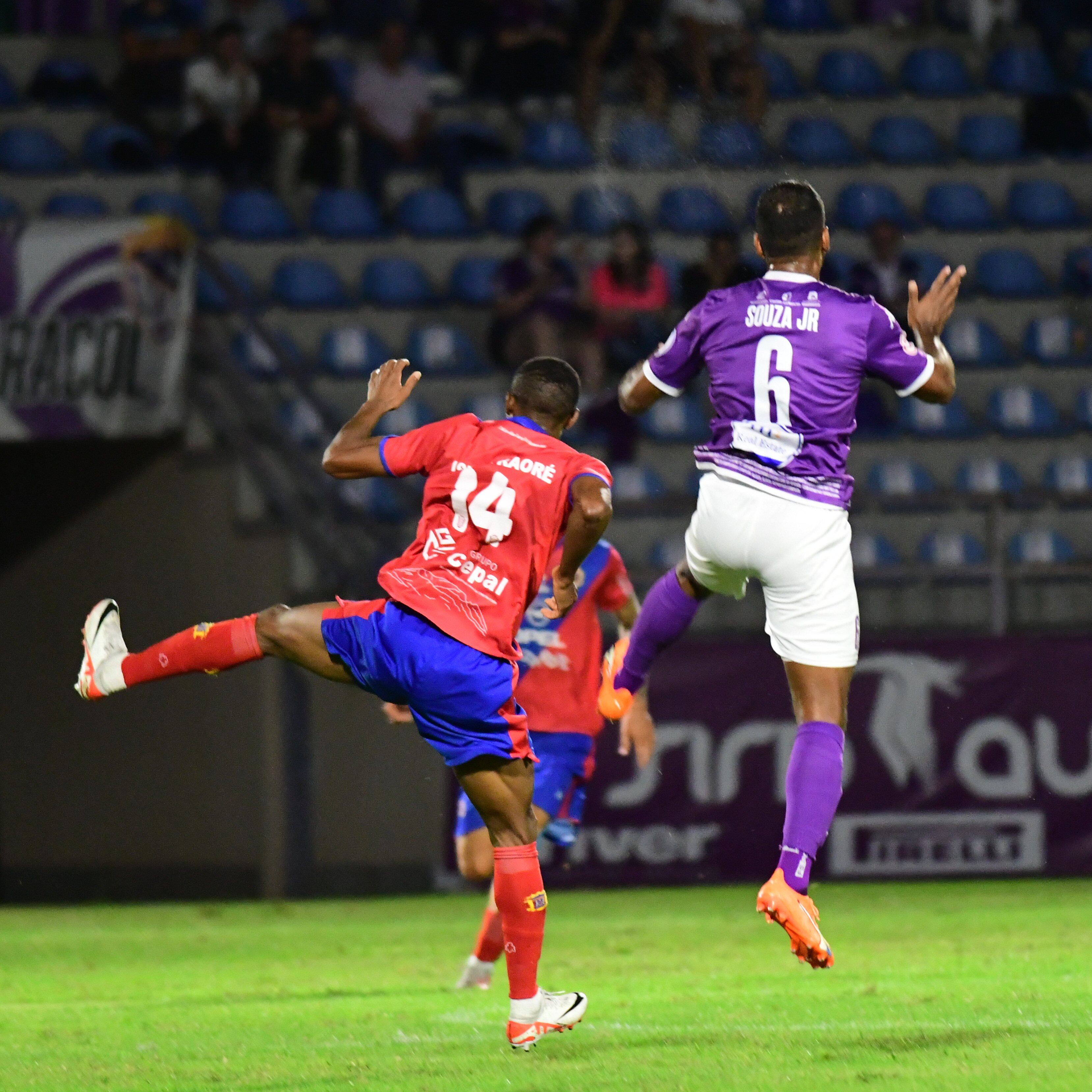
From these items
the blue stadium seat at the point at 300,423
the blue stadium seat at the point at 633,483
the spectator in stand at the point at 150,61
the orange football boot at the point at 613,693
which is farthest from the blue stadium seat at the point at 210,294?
the orange football boot at the point at 613,693

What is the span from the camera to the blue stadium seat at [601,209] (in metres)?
15.6

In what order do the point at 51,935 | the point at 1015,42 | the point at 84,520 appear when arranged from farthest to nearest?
the point at 1015,42 < the point at 84,520 < the point at 51,935

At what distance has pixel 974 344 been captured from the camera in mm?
15430

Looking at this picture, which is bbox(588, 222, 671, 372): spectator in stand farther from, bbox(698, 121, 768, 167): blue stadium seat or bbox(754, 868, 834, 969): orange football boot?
bbox(754, 868, 834, 969): orange football boot

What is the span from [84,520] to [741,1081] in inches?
367

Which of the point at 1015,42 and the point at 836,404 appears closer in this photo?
the point at 836,404

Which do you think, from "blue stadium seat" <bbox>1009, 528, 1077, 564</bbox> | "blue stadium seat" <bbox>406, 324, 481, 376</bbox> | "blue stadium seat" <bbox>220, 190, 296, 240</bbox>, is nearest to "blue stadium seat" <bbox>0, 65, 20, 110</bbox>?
"blue stadium seat" <bbox>220, 190, 296, 240</bbox>

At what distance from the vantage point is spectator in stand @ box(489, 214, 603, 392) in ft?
46.4

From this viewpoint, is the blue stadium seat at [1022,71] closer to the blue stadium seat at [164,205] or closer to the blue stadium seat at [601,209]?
the blue stadium seat at [601,209]

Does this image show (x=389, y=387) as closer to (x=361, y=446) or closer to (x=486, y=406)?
(x=361, y=446)

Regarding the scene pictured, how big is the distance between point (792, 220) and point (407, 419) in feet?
26.4

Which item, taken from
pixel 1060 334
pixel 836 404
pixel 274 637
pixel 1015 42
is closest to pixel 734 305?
pixel 836 404

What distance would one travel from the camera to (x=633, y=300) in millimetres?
14523

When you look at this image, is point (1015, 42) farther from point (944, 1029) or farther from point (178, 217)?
point (944, 1029)
